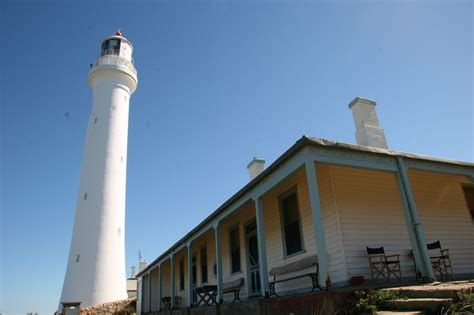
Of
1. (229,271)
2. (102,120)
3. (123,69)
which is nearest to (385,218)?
(229,271)

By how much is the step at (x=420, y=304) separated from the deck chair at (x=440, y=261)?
3.50 metres

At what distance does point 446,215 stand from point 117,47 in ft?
77.4

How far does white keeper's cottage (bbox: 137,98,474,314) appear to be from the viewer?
6.83 metres

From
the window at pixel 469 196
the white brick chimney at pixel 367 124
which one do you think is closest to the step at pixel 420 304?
the white brick chimney at pixel 367 124

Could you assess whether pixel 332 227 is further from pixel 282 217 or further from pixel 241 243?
pixel 241 243

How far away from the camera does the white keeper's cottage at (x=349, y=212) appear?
6.83 m

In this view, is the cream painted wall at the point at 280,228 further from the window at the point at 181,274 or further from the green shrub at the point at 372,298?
the window at the point at 181,274

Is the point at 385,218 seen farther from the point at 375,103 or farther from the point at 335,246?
the point at 375,103

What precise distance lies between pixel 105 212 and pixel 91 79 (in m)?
9.75

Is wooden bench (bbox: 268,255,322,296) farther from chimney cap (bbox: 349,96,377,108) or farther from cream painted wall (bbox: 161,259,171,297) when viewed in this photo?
cream painted wall (bbox: 161,259,171,297)

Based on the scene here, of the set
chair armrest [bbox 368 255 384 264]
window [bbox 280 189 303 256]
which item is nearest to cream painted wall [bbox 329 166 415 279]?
chair armrest [bbox 368 255 384 264]

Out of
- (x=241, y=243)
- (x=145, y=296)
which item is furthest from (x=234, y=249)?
(x=145, y=296)

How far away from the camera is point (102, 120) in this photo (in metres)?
22.6

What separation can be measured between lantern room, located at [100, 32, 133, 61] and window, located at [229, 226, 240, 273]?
58.6ft
